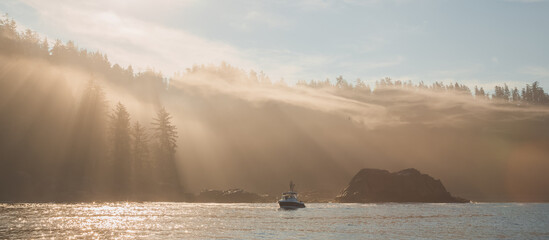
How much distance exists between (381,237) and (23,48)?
518ft

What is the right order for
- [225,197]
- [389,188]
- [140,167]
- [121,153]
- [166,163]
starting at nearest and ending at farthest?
1. [121,153]
2. [140,167]
3. [166,163]
4. [225,197]
5. [389,188]

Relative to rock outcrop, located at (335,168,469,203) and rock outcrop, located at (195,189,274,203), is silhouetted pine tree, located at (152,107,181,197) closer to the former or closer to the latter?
rock outcrop, located at (195,189,274,203)

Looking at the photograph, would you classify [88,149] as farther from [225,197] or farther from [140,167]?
[225,197]

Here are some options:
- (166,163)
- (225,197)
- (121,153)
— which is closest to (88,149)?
(121,153)

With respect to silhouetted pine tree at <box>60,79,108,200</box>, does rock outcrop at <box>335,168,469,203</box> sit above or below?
below

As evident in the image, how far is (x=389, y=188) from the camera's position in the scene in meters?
196

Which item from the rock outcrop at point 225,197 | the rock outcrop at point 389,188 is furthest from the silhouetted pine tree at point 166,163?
the rock outcrop at point 389,188

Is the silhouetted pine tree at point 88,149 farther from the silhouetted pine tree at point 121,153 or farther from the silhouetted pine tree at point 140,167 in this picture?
the silhouetted pine tree at point 140,167

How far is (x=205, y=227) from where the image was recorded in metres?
66.4

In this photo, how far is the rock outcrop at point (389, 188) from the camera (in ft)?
637

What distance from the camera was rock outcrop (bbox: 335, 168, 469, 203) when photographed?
194 meters

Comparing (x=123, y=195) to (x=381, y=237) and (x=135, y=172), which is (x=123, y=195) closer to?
(x=135, y=172)

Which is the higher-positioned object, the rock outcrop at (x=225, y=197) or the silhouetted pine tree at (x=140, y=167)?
the silhouetted pine tree at (x=140, y=167)

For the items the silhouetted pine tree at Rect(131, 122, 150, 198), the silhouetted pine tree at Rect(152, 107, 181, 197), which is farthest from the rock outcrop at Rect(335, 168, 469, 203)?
the silhouetted pine tree at Rect(131, 122, 150, 198)
